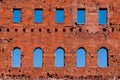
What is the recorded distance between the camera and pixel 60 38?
34.1 m

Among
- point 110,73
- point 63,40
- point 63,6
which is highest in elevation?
point 63,6

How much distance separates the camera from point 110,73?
110 feet

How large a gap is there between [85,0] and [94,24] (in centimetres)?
176

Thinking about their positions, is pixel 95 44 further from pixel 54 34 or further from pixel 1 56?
pixel 1 56

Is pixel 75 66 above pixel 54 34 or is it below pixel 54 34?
below

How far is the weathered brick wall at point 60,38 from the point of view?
33625 millimetres

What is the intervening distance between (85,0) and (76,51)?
354 cm

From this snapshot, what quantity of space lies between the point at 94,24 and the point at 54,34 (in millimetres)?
2746

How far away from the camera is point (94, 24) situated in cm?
3428

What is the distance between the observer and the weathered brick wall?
33.6m

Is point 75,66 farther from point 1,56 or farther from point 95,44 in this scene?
point 1,56

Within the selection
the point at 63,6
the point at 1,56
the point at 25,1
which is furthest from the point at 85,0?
the point at 1,56

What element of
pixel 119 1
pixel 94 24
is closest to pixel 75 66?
pixel 94 24

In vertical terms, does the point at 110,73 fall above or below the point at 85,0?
below
